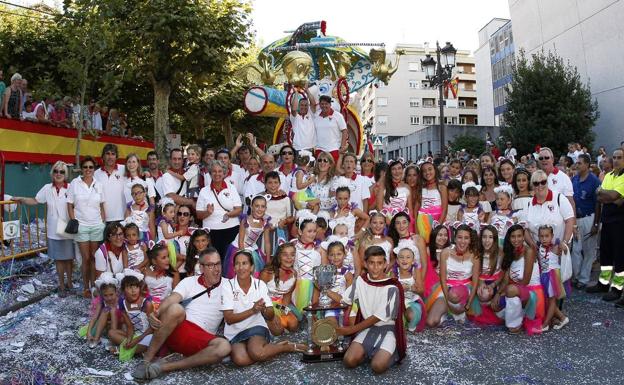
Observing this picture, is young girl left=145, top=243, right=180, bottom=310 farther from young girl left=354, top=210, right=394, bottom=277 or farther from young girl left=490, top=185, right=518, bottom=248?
young girl left=490, top=185, right=518, bottom=248

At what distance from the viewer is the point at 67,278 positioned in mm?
7102

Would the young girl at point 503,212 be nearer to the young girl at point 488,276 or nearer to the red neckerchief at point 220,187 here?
the young girl at point 488,276

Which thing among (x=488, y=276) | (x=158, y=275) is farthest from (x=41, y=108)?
(x=488, y=276)

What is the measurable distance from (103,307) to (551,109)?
20.7 meters

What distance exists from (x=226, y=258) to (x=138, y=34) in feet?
32.5

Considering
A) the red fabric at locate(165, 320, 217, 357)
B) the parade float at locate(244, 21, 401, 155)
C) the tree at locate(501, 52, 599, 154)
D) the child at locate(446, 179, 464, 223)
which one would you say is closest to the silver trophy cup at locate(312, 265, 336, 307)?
the red fabric at locate(165, 320, 217, 357)

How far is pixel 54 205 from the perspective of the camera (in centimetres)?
671

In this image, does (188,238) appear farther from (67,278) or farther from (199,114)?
Result: (199,114)

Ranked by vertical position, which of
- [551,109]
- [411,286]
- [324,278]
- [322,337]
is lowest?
[322,337]

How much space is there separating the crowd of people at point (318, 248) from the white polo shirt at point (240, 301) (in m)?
0.01

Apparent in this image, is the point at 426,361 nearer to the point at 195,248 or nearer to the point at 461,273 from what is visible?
the point at 461,273

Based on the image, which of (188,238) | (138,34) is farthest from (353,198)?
(138,34)

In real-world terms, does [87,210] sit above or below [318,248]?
above

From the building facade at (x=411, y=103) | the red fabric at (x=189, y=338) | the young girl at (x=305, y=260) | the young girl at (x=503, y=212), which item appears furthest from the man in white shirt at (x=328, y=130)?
the building facade at (x=411, y=103)
